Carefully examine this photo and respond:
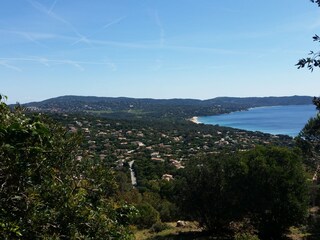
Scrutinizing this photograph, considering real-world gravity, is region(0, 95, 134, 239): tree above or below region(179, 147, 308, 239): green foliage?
above

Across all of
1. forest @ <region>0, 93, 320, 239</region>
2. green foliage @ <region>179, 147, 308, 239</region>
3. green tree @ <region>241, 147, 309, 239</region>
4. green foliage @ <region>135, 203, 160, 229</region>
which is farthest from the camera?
green foliage @ <region>135, 203, 160, 229</region>

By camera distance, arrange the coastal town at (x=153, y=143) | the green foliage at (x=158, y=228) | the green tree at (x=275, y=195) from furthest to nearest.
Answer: the coastal town at (x=153, y=143)
the green foliage at (x=158, y=228)
the green tree at (x=275, y=195)

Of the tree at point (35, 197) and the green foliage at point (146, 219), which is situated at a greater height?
the tree at point (35, 197)

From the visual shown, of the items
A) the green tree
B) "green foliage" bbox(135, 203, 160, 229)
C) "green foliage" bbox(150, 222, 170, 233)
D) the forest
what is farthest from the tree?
"green foliage" bbox(135, 203, 160, 229)

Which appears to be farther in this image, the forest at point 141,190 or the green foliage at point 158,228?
the green foliage at point 158,228

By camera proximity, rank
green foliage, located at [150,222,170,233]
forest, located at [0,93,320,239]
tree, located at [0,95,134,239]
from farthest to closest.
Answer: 1. green foliage, located at [150,222,170,233]
2. forest, located at [0,93,320,239]
3. tree, located at [0,95,134,239]

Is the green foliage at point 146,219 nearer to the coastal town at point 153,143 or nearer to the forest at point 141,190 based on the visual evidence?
the forest at point 141,190

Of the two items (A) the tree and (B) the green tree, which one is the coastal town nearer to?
(B) the green tree

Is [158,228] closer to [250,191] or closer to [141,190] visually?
[250,191]

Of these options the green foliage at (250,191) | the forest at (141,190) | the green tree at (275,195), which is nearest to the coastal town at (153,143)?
the forest at (141,190)

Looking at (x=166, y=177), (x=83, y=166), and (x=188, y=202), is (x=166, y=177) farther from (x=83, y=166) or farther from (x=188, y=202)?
(x=83, y=166)

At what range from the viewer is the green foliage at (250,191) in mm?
18844

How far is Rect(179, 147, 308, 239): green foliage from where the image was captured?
18.8 meters

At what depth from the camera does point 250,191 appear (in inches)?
766
